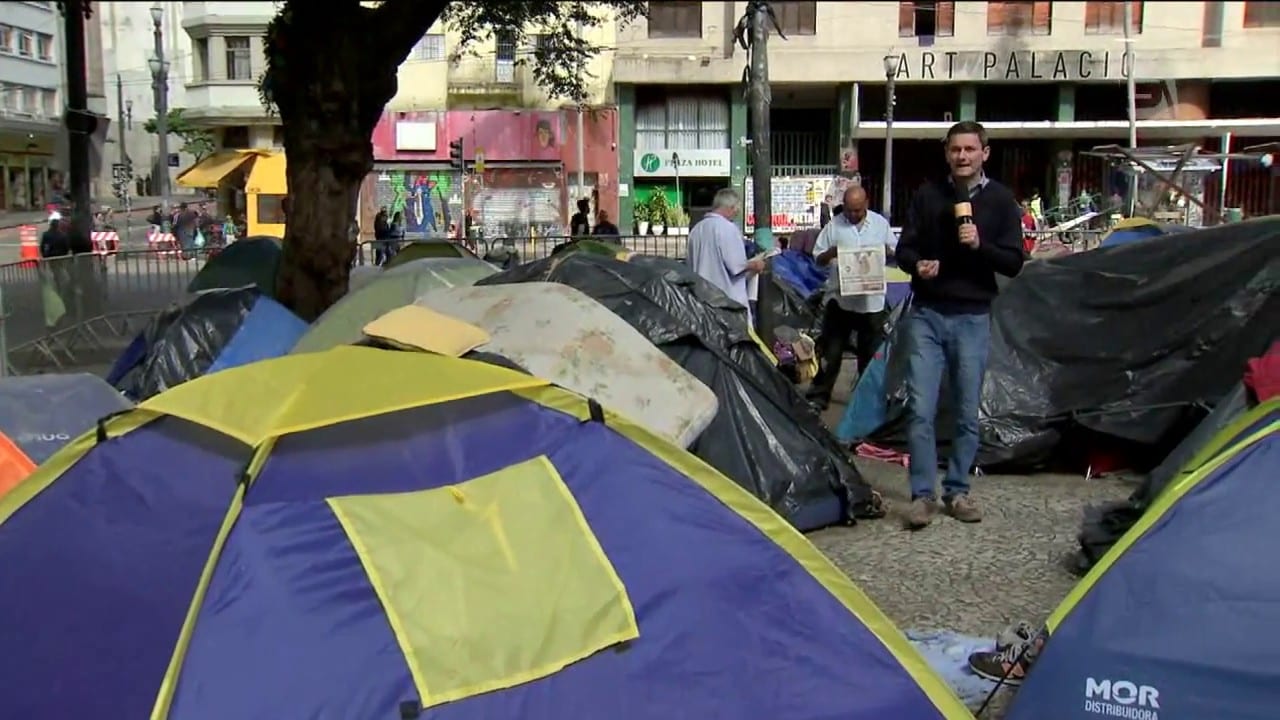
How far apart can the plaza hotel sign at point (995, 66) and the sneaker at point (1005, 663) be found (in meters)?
26.7

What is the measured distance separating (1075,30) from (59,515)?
29938 mm

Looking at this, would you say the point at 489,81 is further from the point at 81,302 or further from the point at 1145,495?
the point at 1145,495

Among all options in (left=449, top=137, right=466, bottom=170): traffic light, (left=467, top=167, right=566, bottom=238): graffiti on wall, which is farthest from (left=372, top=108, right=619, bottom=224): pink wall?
(left=449, top=137, right=466, bottom=170): traffic light

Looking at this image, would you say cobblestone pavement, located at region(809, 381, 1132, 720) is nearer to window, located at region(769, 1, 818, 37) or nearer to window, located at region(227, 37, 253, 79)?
window, located at region(769, 1, 818, 37)

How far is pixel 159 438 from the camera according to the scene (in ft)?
10.8

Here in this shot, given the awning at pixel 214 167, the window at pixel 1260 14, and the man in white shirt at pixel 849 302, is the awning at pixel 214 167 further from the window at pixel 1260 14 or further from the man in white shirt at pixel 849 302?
the window at pixel 1260 14

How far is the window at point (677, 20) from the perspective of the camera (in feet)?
97.3

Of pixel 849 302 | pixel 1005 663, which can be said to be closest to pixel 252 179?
pixel 849 302

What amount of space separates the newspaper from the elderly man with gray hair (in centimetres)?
58

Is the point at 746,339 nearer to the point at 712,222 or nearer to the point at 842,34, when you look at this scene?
the point at 712,222

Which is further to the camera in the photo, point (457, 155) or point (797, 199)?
point (797, 199)

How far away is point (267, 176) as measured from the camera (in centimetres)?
2486

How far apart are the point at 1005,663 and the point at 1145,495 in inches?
49.0

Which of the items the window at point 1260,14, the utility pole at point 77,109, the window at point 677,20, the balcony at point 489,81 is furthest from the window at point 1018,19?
the utility pole at point 77,109
